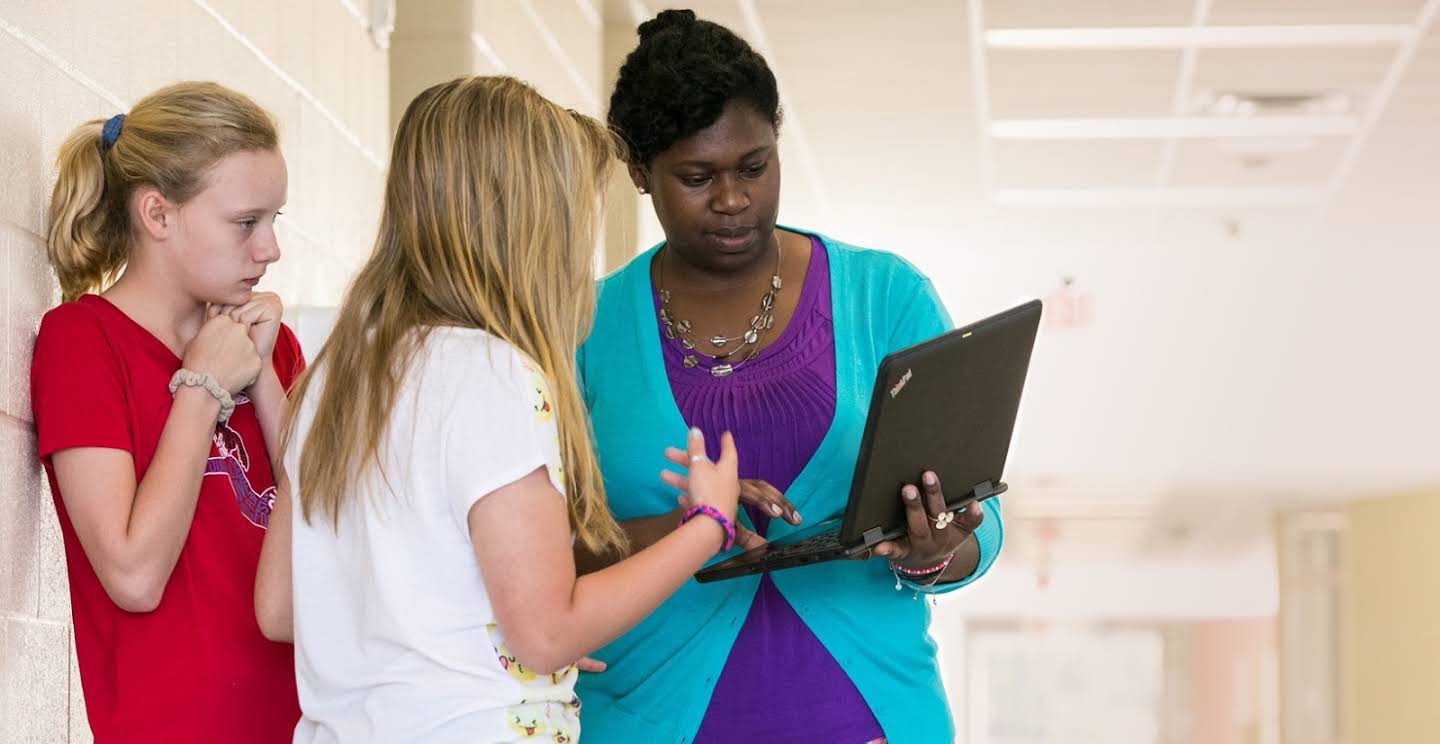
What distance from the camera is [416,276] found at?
1.48 m

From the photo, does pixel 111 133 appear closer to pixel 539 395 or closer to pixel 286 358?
pixel 286 358

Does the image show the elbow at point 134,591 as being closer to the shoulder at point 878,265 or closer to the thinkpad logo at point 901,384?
the thinkpad logo at point 901,384

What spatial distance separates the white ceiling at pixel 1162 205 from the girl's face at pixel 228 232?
3575mm

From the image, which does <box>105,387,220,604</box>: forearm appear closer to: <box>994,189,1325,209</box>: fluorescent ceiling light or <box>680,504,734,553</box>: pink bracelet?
<box>680,504,734,553</box>: pink bracelet

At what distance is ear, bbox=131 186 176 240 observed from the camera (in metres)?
1.62

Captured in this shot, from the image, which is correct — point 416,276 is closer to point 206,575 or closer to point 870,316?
point 206,575

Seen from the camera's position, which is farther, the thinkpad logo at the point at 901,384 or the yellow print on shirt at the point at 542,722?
the thinkpad logo at the point at 901,384

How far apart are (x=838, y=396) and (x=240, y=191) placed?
65 cm

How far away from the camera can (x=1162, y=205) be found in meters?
7.42

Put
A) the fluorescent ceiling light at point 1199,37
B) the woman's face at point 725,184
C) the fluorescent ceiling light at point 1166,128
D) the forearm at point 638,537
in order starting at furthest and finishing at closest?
the fluorescent ceiling light at point 1166,128 → the fluorescent ceiling light at point 1199,37 → the woman's face at point 725,184 → the forearm at point 638,537

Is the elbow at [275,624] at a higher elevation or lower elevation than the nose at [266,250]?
lower

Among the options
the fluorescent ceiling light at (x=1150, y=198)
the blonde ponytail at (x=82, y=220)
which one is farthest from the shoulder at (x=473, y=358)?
the fluorescent ceiling light at (x=1150, y=198)

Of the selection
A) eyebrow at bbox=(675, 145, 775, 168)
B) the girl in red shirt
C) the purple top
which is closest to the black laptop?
the purple top

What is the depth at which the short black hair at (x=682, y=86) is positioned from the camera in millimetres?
1862
